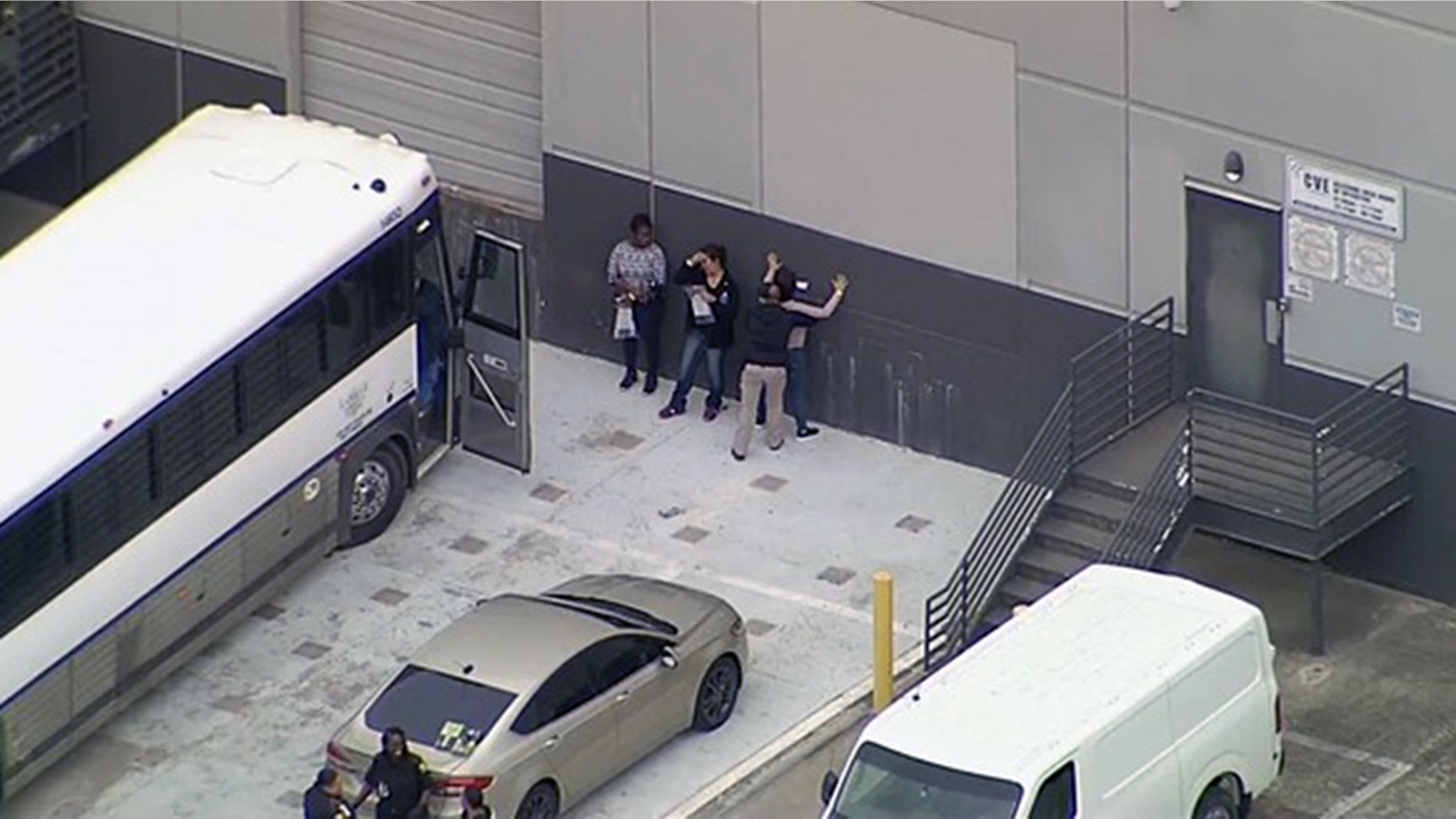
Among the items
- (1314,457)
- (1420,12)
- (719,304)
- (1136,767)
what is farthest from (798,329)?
(1136,767)

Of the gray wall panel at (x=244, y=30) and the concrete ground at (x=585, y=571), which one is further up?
the gray wall panel at (x=244, y=30)

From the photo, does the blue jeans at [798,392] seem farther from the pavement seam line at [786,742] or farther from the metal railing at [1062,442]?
the pavement seam line at [786,742]

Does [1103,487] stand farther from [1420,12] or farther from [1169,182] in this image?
[1420,12]

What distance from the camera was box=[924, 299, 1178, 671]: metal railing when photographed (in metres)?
28.7

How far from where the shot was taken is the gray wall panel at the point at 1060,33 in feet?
96.6

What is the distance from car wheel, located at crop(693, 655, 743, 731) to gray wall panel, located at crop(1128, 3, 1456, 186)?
17.0ft

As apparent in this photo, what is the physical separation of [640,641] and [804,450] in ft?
16.8

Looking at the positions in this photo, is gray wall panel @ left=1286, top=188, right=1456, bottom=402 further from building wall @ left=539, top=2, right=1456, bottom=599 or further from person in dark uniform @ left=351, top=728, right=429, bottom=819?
person in dark uniform @ left=351, top=728, right=429, bottom=819

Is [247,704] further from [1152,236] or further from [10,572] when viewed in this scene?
[1152,236]

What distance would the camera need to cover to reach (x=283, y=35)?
34.8 meters

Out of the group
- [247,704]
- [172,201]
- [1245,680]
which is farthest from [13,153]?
[1245,680]

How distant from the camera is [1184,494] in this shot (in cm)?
2870

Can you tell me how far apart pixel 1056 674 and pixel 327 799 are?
4802 millimetres

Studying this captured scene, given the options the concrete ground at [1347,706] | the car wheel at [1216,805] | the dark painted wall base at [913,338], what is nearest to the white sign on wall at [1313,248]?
the dark painted wall base at [913,338]
